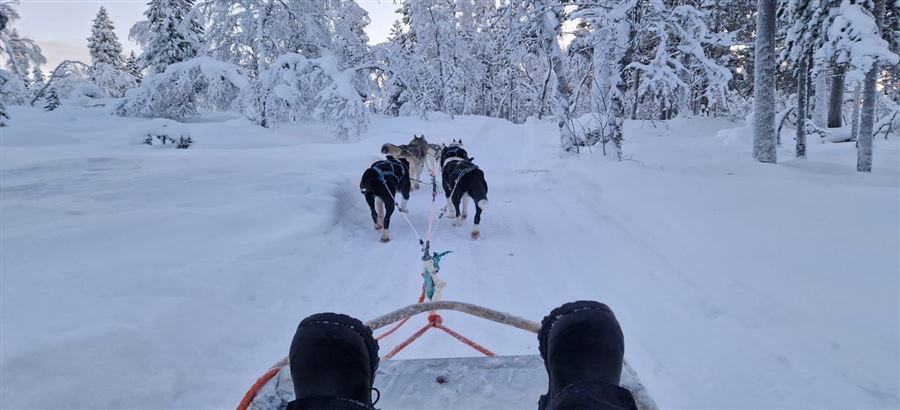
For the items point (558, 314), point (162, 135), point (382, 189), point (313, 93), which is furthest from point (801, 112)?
point (162, 135)

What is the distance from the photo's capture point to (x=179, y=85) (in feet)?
47.4

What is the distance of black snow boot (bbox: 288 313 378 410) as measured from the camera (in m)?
1.75

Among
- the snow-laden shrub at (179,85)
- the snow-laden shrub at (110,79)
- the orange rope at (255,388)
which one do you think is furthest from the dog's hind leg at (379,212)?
the snow-laden shrub at (110,79)

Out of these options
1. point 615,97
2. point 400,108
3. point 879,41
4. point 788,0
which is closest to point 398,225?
point 615,97

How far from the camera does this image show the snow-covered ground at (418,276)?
269 centimetres

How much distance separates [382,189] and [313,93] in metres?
8.99

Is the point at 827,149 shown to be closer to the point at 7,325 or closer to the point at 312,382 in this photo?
the point at 312,382

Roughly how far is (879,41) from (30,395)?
12.6 metres

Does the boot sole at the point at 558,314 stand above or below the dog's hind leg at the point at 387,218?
above

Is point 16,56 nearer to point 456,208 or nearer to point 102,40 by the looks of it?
point 102,40

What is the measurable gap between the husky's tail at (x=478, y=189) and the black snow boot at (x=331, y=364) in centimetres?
436

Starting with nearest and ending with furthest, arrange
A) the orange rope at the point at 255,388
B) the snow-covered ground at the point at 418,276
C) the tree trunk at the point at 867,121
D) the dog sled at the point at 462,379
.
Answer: the orange rope at the point at 255,388 → the dog sled at the point at 462,379 → the snow-covered ground at the point at 418,276 → the tree trunk at the point at 867,121

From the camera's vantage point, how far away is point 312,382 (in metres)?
1.76

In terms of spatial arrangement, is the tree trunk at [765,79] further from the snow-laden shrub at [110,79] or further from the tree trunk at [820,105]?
the snow-laden shrub at [110,79]
